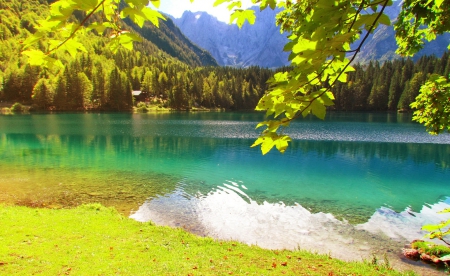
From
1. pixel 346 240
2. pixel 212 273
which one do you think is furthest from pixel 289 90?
pixel 346 240

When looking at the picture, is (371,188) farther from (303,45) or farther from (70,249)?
(303,45)

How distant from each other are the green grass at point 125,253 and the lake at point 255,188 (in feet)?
8.68

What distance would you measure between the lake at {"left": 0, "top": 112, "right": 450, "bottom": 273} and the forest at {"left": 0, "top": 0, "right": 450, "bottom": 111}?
205 ft

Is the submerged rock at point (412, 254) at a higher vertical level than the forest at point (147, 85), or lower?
lower

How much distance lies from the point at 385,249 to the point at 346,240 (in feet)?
4.91

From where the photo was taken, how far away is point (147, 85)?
139 m

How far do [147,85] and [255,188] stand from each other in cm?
12943

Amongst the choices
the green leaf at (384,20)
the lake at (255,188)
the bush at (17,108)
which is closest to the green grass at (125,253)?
the lake at (255,188)

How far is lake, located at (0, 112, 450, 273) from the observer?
43.1ft

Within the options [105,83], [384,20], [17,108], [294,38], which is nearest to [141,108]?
[105,83]

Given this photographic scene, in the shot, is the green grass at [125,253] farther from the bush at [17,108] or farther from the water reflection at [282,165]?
the bush at [17,108]

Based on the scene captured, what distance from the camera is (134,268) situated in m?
7.27

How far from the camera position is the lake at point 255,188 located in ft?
43.1

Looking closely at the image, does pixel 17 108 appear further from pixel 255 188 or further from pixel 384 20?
pixel 384 20
